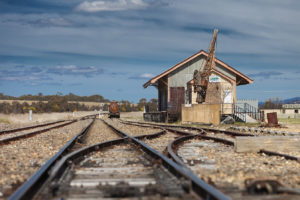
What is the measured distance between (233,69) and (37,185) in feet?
110

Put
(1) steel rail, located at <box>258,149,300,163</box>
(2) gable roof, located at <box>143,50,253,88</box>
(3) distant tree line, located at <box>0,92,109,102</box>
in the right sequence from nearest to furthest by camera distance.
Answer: (1) steel rail, located at <box>258,149,300,163</box> < (2) gable roof, located at <box>143,50,253,88</box> < (3) distant tree line, located at <box>0,92,109,102</box>

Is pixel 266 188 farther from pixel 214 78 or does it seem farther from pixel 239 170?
pixel 214 78

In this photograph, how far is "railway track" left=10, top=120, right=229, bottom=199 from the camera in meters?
4.41

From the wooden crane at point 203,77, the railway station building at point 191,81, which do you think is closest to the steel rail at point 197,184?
the wooden crane at point 203,77

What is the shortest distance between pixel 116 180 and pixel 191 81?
105 ft

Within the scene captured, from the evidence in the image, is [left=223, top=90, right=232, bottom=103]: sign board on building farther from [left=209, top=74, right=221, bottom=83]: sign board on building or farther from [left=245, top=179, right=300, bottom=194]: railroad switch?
[left=245, top=179, right=300, bottom=194]: railroad switch

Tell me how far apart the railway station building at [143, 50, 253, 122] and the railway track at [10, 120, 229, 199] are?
95.6 ft

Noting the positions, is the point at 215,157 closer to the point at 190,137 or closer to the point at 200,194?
the point at 200,194

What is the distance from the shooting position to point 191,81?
36.7 m

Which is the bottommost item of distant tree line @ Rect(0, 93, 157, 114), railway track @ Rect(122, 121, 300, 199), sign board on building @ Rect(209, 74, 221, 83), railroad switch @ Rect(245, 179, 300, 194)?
railway track @ Rect(122, 121, 300, 199)

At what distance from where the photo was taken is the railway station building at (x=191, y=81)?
36.3 metres

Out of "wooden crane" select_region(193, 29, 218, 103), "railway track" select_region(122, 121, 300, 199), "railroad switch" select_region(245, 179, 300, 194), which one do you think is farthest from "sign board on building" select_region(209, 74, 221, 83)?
"railroad switch" select_region(245, 179, 300, 194)

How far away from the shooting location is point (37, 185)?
4902 millimetres

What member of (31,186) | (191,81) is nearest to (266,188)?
(31,186)
